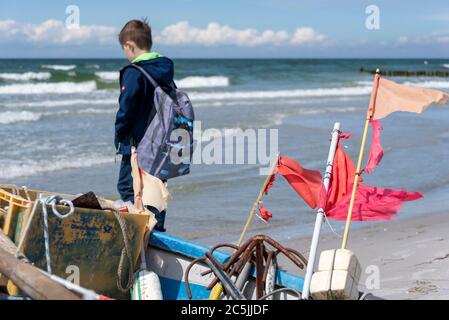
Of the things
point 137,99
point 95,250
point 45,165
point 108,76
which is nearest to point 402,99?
point 137,99

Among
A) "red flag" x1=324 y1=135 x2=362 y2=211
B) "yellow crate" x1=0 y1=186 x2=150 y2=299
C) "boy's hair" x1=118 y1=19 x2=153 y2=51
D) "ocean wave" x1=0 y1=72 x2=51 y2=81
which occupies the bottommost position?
"ocean wave" x1=0 y1=72 x2=51 y2=81

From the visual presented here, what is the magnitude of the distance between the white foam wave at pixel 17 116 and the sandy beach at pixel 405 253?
522 inches

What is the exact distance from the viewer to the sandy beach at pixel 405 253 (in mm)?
6117

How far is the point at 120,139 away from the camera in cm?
511

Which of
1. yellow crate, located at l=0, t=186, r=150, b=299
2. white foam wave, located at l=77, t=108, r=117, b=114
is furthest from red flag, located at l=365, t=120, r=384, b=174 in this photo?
white foam wave, located at l=77, t=108, r=117, b=114

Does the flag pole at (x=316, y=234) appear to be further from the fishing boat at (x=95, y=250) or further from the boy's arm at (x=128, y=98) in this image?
the boy's arm at (x=128, y=98)

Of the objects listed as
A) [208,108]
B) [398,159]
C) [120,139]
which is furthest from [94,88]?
[120,139]

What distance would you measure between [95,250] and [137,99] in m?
1.11

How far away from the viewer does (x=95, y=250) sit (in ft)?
14.6

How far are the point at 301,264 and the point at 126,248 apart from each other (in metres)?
1.13

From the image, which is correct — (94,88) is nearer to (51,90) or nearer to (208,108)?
(51,90)

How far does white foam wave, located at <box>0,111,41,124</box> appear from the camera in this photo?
19.6 meters

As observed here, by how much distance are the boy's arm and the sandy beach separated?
2.56 meters

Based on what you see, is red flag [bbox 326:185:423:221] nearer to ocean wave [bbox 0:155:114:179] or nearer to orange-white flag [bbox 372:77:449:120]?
orange-white flag [bbox 372:77:449:120]
